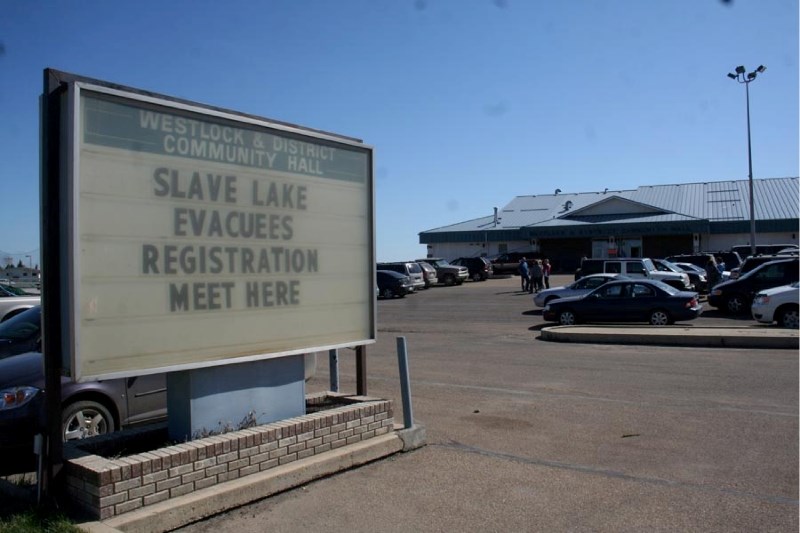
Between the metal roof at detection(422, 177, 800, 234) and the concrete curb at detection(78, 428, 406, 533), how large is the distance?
1946 inches

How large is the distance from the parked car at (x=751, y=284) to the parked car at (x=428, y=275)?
18.6m

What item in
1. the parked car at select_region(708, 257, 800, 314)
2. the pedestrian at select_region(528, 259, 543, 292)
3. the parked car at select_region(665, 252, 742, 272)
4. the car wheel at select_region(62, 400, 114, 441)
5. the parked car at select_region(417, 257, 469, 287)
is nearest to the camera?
the car wheel at select_region(62, 400, 114, 441)

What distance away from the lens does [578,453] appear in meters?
6.86

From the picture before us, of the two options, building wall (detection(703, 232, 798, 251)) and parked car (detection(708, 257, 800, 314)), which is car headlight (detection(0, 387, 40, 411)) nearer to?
parked car (detection(708, 257, 800, 314))

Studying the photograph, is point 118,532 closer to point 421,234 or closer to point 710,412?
point 710,412

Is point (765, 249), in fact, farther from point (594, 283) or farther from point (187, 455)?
point (187, 455)

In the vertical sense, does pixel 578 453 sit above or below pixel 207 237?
below

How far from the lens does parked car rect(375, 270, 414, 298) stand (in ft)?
113

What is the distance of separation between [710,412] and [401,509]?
4.85 metres

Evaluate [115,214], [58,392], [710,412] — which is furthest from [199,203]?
[710,412]

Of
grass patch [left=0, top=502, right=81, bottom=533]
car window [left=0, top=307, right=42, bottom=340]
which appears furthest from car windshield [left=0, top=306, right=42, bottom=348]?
grass patch [left=0, top=502, right=81, bottom=533]

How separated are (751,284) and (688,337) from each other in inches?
328

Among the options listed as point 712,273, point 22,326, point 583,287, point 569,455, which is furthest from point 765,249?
point 22,326

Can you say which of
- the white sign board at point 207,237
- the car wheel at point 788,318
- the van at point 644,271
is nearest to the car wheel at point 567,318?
the car wheel at point 788,318
